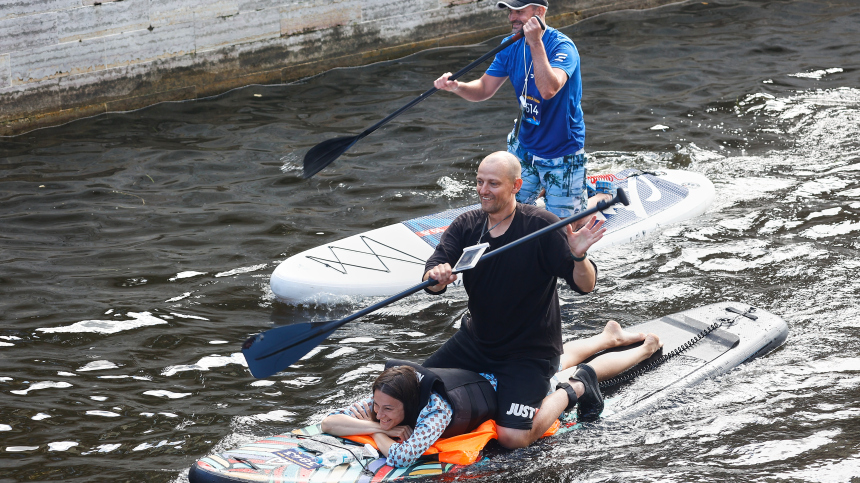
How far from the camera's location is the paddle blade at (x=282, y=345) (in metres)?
4.10

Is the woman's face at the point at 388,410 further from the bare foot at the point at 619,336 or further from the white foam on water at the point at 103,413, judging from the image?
the white foam on water at the point at 103,413

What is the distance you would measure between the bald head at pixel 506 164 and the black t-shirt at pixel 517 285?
0.20 m

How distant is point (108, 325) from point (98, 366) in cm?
53

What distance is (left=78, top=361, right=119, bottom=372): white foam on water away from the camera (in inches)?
194

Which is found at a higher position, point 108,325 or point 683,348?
point 108,325

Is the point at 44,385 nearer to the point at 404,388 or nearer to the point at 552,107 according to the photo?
the point at 404,388

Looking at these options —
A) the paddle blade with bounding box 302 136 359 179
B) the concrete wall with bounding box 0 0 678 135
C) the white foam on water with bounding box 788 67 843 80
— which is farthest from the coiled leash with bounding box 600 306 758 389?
the concrete wall with bounding box 0 0 678 135

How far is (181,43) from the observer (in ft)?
33.9

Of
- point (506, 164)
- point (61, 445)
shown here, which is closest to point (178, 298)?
point (61, 445)

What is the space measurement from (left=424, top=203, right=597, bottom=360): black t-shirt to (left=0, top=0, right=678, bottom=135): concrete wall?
7.11 m

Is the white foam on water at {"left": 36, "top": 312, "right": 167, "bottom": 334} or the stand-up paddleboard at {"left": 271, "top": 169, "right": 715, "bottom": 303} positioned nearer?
the white foam on water at {"left": 36, "top": 312, "right": 167, "bottom": 334}

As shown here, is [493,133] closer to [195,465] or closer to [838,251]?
[838,251]

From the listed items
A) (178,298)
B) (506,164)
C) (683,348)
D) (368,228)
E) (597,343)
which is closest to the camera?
(506,164)

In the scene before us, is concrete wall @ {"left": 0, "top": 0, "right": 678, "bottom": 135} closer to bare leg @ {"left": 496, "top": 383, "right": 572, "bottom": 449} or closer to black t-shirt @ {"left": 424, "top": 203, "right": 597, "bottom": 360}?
black t-shirt @ {"left": 424, "top": 203, "right": 597, "bottom": 360}
